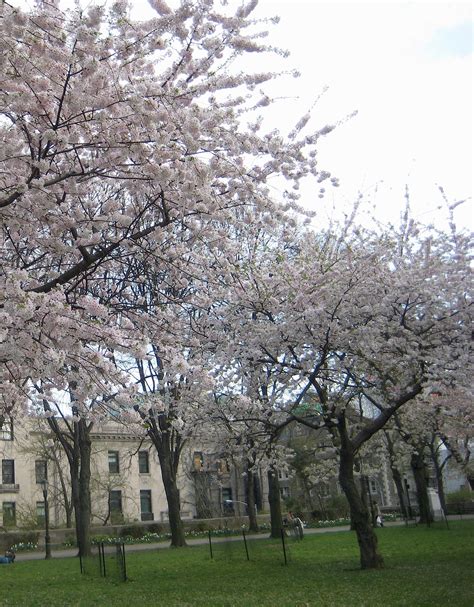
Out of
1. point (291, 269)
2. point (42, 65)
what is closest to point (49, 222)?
point (42, 65)

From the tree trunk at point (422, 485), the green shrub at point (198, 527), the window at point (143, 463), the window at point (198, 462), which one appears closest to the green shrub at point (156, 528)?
the green shrub at point (198, 527)

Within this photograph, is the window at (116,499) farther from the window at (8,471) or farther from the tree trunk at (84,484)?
the tree trunk at (84,484)

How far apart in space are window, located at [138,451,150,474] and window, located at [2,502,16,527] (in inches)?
398

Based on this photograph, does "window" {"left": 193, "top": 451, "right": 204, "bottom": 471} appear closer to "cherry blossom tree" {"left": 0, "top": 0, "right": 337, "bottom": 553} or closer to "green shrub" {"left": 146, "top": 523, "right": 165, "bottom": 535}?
"green shrub" {"left": 146, "top": 523, "right": 165, "bottom": 535}

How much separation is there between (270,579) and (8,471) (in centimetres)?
3729

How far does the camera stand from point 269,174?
729 cm

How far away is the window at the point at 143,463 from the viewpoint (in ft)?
161

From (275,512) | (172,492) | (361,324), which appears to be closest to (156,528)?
(172,492)

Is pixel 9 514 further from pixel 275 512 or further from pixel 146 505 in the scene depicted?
pixel 275 512

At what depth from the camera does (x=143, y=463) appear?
49344 millimetres

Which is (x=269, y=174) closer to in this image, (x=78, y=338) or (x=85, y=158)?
(x=85, y=158)

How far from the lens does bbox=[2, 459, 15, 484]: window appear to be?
43.9 m

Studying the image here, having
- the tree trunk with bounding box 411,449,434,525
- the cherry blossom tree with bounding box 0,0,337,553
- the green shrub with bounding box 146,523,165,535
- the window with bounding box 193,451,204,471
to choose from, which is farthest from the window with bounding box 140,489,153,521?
the cherry blossom tree with bounding box 0,0,337,553

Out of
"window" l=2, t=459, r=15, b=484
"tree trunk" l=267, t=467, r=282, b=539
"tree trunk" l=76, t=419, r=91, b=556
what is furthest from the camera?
"window" l=2, t=459, r=15, b=484
